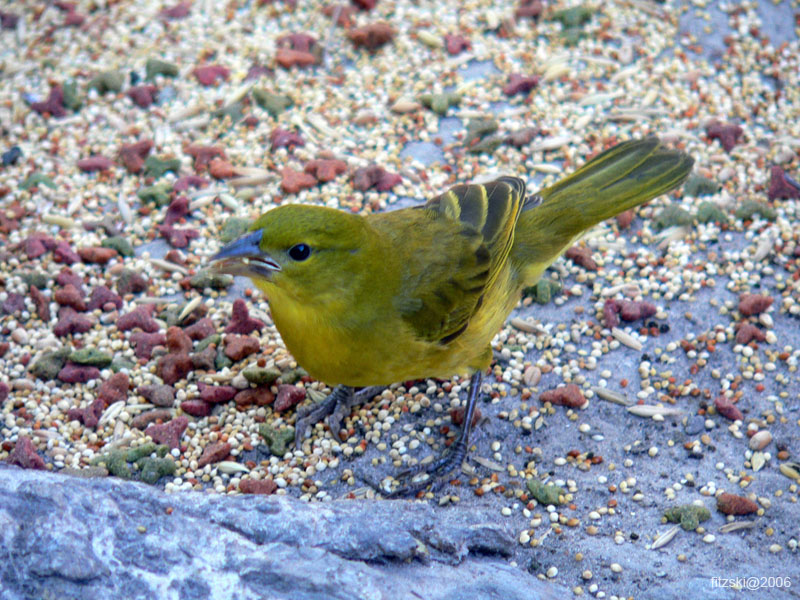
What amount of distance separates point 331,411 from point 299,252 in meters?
1.06

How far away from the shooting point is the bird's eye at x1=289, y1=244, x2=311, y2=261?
3.13 m

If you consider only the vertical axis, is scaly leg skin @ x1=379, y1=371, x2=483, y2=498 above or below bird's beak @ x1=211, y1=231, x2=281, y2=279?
below

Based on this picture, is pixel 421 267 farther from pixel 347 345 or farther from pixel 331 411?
pixel 331 411

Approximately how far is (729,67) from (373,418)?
3840 millimetres

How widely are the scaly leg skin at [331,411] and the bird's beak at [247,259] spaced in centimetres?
94

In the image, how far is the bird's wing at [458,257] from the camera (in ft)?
11.5

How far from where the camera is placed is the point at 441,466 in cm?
366

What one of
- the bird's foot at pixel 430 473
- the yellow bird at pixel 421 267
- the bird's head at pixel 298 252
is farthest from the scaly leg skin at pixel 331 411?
the bird's head at pixel 298 252

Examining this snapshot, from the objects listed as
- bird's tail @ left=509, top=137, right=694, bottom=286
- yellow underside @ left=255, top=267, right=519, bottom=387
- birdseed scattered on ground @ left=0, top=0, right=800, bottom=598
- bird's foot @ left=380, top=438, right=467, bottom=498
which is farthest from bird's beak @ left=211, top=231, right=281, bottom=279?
bird's tail @ left=509, top=137, right=694, bottom=286

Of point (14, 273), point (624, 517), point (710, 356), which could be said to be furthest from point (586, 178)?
point (14, 273)
